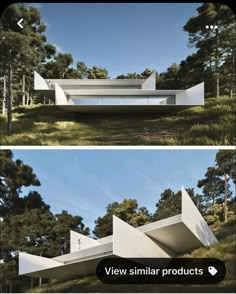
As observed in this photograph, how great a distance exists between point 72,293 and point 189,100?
1.16 meters

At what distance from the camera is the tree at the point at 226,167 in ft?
6.84

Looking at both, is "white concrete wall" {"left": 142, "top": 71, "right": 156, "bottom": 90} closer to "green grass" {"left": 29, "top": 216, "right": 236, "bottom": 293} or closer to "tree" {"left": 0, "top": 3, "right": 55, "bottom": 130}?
"tree" {"left": 0, "top": 3, "right": 55, "bottom": 130}

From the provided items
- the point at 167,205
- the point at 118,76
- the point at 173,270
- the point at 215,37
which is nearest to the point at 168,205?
the point at 167,205

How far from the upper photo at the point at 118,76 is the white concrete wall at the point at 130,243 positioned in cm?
42

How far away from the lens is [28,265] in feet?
6.87

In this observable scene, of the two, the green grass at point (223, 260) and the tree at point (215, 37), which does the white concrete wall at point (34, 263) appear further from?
the tree at point (215, 37)

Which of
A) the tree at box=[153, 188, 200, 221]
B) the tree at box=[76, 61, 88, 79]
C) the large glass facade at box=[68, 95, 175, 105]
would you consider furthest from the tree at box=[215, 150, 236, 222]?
the tree at box=[76, 61, 88, 79]

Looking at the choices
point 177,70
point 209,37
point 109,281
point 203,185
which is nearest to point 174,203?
point 203,185

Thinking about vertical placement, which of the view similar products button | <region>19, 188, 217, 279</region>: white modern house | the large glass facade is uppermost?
the large glass facade

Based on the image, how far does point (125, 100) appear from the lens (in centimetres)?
213

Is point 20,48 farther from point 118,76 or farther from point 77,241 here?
point 77,241

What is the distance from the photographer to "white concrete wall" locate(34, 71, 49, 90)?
2.12m

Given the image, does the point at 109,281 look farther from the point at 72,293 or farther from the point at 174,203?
the point at 174,203

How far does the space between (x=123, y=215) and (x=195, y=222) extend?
1.19ft
